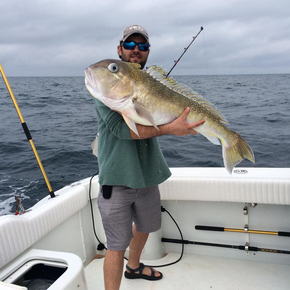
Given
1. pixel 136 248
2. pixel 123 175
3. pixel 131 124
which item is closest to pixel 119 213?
pixel 123 175

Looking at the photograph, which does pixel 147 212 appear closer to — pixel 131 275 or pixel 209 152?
pixel 131 275

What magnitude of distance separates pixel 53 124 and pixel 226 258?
11787mm

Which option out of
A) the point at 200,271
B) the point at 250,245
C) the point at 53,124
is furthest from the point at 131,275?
the point at 53,124

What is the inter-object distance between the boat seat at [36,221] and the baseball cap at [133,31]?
1657mm

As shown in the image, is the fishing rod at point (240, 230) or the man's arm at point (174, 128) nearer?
the man's arm at point (174, 128)

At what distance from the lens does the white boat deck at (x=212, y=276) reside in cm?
311

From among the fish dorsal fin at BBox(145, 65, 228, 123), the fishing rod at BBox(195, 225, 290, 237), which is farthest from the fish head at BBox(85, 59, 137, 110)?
the fishing rod at BBox(195, 225, 290, 237)

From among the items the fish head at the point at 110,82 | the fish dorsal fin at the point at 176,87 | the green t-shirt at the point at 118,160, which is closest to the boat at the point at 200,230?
the green t-shirt at the point at 118,160

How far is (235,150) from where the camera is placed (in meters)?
2.24

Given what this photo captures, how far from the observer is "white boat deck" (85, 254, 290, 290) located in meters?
3.11

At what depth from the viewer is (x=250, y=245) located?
3.45 metres

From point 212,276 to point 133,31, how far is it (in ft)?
8.19

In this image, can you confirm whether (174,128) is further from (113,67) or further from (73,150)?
(73,150)

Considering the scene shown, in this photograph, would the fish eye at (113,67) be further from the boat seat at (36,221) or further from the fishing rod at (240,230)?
the fishing rod at (240,230)
